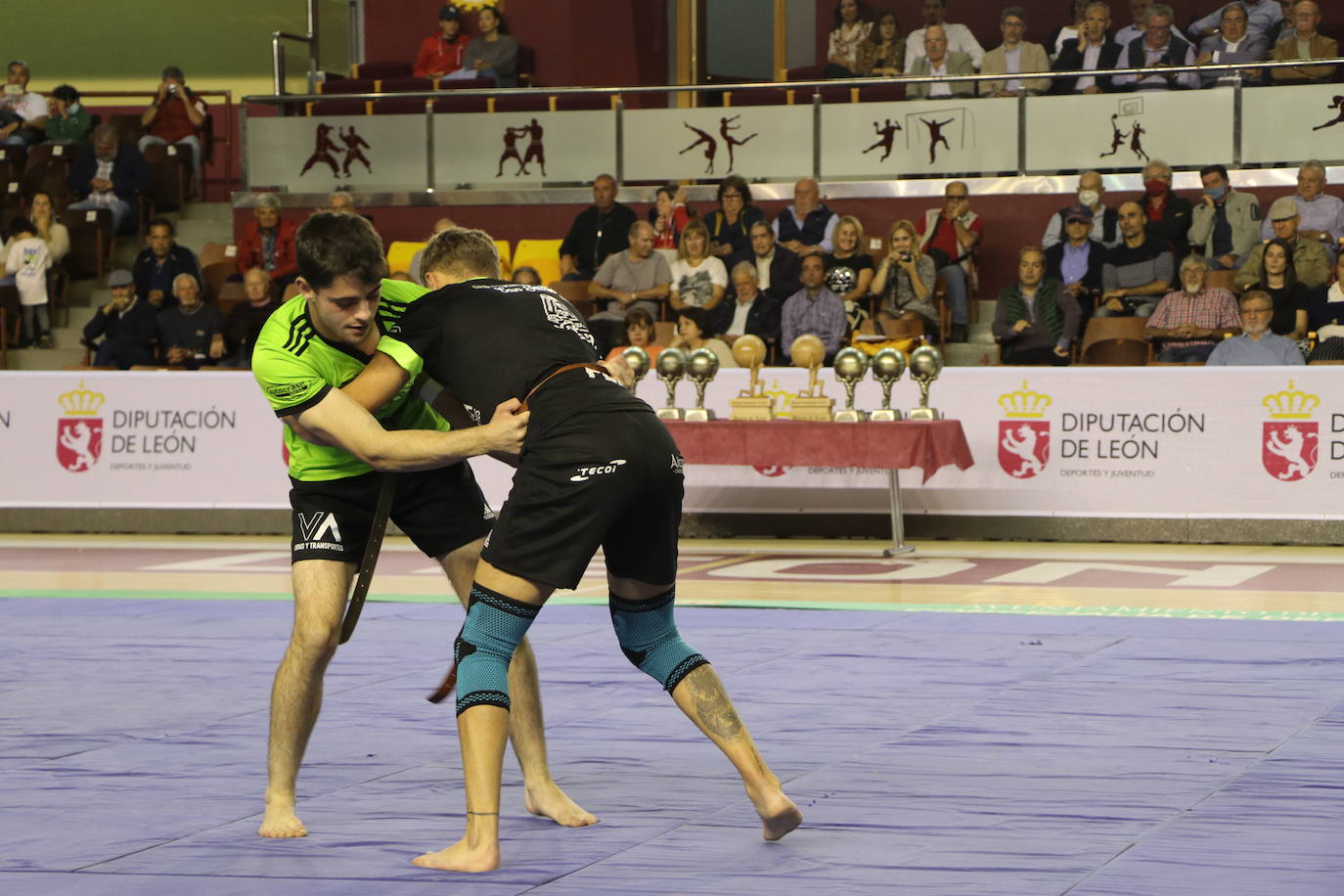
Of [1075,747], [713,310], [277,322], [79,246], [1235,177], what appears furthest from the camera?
[79,246]

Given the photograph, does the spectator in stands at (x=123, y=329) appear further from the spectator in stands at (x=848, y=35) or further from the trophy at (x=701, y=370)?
the spectator in stands at (x=848, y=35)

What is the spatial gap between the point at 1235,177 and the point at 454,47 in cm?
851

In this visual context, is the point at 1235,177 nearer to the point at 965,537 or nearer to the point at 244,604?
the point at 965,537

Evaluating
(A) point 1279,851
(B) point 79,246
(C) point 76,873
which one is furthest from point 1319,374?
(B) point 79,246

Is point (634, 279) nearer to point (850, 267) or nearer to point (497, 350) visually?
point (850, 267)

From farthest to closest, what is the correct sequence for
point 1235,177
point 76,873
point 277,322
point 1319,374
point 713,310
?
point 1235,177 → point 713,310 → point 1319,374 → point 277,322 → point 76,873

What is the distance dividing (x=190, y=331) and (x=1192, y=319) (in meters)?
8.16

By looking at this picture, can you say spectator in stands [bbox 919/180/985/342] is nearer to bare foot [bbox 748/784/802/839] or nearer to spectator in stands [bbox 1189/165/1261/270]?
spectator in stands [bbox 1189/165/1261/270]

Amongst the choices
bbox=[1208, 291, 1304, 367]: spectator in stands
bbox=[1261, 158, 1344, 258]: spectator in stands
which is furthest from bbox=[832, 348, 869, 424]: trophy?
bbox=[1261, 158, 1344, 258]: spectator in stands

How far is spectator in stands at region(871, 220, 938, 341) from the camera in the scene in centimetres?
1479

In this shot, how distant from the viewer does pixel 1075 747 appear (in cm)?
555

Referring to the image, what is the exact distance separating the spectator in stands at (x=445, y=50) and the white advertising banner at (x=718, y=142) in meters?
2.83

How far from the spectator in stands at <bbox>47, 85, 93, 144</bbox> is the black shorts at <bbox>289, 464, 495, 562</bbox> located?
16.6 metres

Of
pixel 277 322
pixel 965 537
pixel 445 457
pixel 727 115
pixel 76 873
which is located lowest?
pixel 965 537
